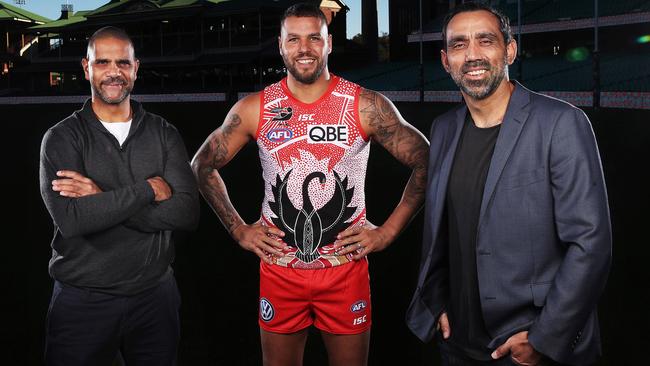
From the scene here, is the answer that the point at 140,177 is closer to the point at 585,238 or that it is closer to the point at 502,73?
the point at 502,73

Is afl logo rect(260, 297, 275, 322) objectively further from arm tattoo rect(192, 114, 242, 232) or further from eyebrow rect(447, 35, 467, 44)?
eyebrow rect(447, 35, 467, 44)

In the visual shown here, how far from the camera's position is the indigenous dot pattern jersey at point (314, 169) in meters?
3.23

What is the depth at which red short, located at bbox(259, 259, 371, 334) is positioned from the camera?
324 cm

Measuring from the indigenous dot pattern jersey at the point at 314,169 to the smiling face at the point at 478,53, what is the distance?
892mm

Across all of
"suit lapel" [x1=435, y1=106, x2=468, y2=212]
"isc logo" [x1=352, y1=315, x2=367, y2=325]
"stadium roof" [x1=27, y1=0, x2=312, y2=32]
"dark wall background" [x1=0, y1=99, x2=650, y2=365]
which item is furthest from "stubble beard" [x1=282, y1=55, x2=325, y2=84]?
"stadium roof" [x1=27, y1=0, x2=312, y2=32]

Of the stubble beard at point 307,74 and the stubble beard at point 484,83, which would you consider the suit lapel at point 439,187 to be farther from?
the stubble beard at point 307,74

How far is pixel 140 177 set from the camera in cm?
290

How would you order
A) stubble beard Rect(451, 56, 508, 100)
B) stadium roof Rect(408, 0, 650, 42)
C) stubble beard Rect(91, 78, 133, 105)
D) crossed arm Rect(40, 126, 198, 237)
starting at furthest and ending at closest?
stadium roof Rect(408, 0, 650, 42), stubble beard Rect(91, 78, 133, 105), crossed arm Rect(40, 126, 198, 237), stubble beard Rect(451, 56, 508, 100)

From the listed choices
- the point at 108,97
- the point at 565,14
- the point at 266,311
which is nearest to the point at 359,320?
the point at 266,311

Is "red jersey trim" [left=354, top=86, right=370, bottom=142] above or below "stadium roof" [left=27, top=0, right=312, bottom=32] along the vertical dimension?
below

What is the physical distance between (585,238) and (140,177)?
194cm

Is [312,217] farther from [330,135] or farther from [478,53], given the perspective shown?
[478,53]

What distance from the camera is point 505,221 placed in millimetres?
2275

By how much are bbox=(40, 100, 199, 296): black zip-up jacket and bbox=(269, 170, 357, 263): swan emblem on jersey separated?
1.69ft
